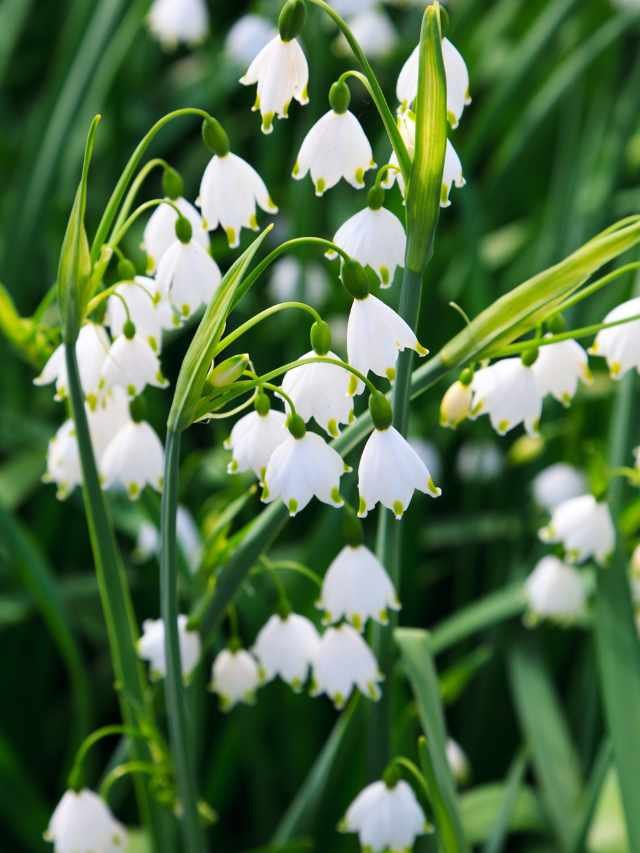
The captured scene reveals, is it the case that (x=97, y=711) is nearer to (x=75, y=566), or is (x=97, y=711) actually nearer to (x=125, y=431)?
(x=75, y=566)

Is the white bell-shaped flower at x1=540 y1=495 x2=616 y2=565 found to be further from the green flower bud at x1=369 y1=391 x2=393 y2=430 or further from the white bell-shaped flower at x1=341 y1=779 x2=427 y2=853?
the green flower bud at x1=369 y1=391 x2=393 y2=430

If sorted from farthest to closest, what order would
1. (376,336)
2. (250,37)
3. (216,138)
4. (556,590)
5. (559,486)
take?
(250,37), (559,486), (556,590), (216,138), (376,336)

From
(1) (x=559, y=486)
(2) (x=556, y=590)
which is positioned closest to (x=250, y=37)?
(1) (x=559, y=486)

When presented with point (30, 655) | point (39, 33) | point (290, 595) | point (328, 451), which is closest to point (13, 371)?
point (30, 655)

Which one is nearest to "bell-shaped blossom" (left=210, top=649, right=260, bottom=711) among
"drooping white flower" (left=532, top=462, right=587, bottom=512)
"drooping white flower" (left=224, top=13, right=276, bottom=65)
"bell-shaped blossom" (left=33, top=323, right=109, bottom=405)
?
"bell-shaped blossom" (left=33, top=323, right=109, bottom=405)

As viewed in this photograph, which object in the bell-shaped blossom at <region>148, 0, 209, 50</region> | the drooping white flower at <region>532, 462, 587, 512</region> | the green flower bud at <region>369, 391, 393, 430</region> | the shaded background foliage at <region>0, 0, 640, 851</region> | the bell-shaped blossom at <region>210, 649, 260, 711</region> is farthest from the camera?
the bell-shaped blossom at <region>148, 0, 209, 50</region>

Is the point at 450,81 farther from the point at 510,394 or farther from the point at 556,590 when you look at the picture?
the point at 556,590
